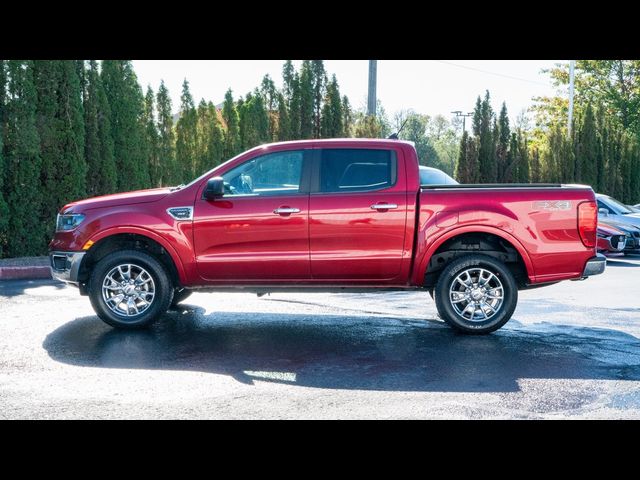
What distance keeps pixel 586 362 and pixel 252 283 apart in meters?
3.43

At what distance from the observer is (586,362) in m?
6.38

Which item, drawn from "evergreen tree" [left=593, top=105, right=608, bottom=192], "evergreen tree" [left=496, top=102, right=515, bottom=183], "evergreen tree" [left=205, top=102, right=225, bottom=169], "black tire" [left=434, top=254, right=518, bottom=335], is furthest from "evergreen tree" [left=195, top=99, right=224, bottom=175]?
"evergreen tree" [left=593, top=105, right=608, bottom=192]

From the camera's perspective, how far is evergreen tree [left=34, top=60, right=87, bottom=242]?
14.2 m

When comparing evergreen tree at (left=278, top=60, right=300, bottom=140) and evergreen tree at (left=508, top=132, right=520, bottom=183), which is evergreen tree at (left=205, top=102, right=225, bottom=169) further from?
evergreen tree at (left=508, top=132, right=520, bottom=183)

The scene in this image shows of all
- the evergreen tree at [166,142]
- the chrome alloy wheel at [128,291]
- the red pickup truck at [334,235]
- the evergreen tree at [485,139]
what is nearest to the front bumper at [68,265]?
the red pickup truck at [334,235]

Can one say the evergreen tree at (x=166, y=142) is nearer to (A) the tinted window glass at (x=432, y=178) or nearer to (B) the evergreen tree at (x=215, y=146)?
(B) the evergreen tree at (x=215, y=146)

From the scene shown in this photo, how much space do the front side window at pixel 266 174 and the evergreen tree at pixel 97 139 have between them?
8.52m

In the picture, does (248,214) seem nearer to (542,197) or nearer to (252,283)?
(252,283)

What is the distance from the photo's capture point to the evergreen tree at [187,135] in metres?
18.4

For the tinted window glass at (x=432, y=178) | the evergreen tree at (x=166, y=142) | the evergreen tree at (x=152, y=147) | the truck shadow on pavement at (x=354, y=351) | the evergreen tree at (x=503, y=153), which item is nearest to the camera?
the truck shadow on pavement at (x=354, y=351)

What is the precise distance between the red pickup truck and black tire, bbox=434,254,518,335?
0.04 feet

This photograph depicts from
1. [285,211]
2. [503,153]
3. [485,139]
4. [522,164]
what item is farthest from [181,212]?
[522,164]
